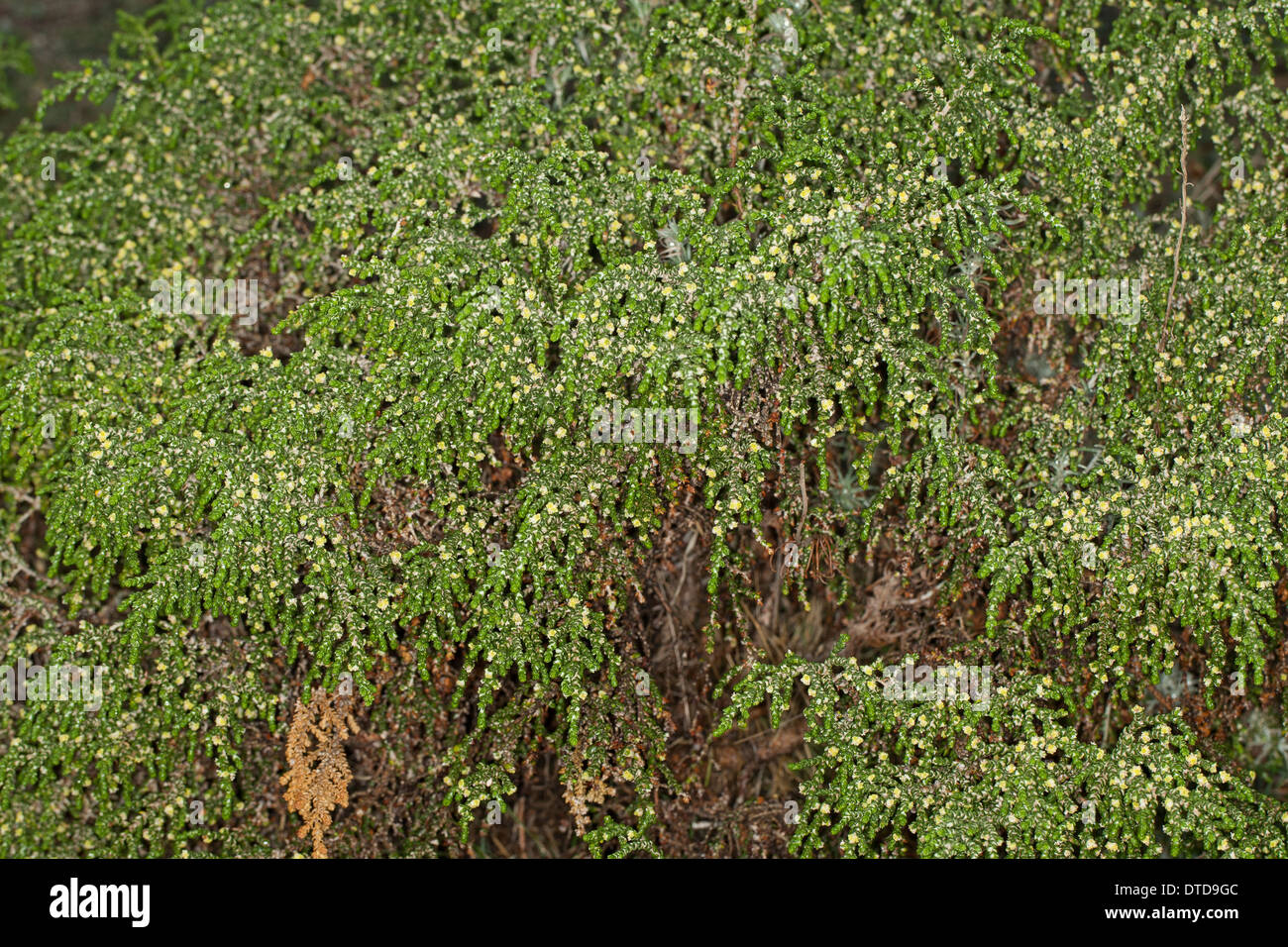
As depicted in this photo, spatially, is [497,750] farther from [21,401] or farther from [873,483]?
[21,401]

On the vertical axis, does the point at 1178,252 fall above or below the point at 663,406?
above

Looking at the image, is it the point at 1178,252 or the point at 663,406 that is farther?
the point at 1178,252

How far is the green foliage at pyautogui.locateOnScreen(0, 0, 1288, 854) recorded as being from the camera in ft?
11.1

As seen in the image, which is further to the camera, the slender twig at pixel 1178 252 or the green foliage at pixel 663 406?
the slender twig at pixel 1178 252

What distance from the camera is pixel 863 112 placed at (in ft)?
11.9

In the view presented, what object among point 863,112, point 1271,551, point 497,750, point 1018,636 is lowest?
point 497,750

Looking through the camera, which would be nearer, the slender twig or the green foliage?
the green foliage

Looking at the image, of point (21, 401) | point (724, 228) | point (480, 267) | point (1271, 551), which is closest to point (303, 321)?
point (480, 267)

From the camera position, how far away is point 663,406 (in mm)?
3320

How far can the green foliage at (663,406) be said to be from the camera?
3395 millimetres
